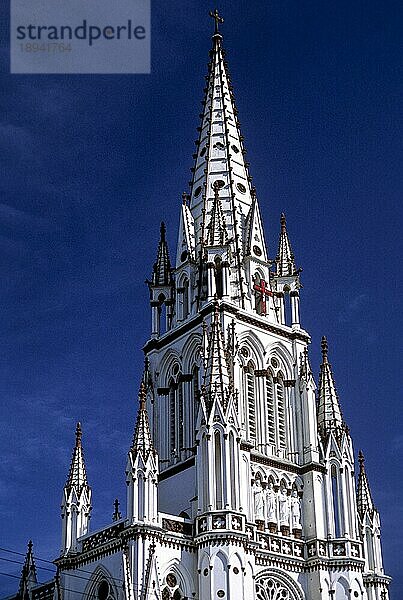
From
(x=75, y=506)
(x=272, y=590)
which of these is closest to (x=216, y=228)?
(x=75, y=506)

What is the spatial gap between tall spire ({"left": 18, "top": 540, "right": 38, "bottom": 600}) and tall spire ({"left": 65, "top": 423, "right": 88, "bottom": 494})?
4616 mm

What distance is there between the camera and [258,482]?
192ft

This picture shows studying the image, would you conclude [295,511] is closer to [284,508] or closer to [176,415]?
[284,508]

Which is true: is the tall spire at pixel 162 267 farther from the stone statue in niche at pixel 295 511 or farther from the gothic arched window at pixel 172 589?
the gothic arched window at pixel 172 589

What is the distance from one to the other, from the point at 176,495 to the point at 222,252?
13.7 m

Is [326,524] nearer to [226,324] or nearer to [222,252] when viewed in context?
[226,324]

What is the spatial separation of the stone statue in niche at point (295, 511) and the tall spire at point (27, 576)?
45.4 ft

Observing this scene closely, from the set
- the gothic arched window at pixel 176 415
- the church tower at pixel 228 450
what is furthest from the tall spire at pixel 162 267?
the gothic arched window at pixel 176 415

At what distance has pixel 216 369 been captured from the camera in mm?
57906

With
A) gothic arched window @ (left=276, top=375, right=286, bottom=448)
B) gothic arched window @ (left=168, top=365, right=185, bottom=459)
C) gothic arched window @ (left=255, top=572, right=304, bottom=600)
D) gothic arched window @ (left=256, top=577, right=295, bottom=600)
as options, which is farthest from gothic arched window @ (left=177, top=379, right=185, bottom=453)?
gothic arched window @ (left=256, top=577, right=295, bottom=600)

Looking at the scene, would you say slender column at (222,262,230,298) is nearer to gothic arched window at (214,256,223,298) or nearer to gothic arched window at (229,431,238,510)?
gothic arched window at (214,256,223,298)

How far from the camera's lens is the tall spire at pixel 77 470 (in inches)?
2312

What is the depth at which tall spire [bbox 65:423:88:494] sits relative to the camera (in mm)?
58719

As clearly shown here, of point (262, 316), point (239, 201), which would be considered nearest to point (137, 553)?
point (262, 316)
